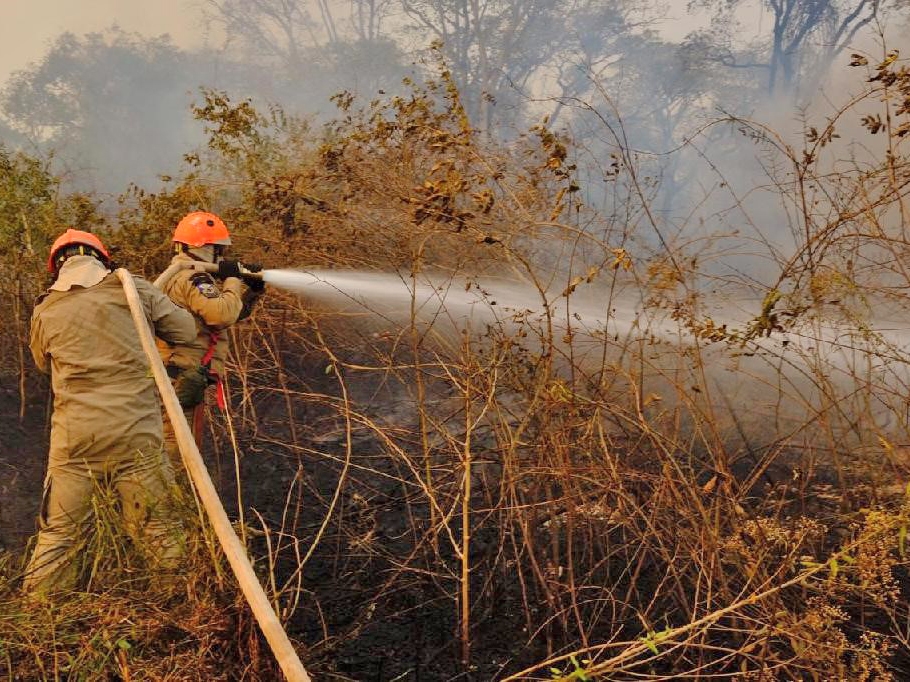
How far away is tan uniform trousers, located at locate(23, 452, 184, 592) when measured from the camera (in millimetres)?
2957

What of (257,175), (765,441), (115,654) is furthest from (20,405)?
(765,441)

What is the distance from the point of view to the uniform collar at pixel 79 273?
3320 millimetres

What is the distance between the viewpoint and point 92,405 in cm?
324

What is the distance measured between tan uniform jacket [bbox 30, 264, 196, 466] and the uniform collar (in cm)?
2

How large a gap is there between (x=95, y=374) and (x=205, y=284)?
0.97m

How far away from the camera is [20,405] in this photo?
5.56 meters

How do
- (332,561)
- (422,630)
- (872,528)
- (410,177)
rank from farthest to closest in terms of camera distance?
(410,177) → (332,561) → (422,630) → (872,528)

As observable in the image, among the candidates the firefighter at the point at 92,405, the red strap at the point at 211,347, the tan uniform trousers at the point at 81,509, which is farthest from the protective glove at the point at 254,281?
the tan uniform trousers at the point at 81,509

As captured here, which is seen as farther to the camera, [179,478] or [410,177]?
[410,177]

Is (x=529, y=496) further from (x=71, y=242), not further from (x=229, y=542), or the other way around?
(x=71, y=242)

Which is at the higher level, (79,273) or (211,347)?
(79,273)

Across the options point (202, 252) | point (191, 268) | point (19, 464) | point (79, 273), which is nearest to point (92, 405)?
point (79, 273)

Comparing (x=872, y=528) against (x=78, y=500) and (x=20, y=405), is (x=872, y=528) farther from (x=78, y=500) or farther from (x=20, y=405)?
(x=20, y=405)

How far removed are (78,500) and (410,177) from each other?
284 centimetres
